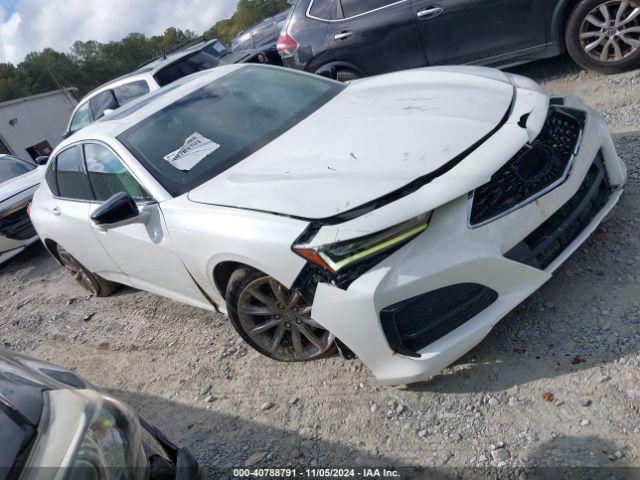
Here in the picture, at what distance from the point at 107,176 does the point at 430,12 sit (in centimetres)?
386

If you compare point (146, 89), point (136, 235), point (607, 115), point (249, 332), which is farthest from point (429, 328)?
point (146, 89)

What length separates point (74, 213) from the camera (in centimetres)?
389

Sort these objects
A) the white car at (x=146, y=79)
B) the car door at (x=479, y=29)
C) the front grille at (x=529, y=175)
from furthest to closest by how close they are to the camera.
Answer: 1. the white car at (x=146, y=79)
2. the car door at (x=479, y=29)
3. the front grille at (x=529, y=175)

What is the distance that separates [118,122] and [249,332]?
6.08 ft

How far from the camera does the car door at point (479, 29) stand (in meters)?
5.01

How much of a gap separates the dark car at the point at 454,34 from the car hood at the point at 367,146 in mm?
1708

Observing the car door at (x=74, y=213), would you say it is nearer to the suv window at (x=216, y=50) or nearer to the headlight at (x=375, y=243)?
the headlight at (x=375, y=243)

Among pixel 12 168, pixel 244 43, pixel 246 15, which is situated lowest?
pixel 12 168

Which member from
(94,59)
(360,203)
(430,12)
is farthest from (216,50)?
(94,59)

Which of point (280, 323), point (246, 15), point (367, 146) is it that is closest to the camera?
point (367, 146)

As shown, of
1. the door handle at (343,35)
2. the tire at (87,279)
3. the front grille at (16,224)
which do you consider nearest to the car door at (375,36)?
the door handle at (343,35)

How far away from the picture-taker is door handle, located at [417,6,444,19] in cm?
536

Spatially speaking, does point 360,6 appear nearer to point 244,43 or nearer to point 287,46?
point 287,46

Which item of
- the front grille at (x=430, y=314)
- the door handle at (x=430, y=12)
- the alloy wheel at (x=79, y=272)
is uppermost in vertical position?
the door handle at (x=430, y=12)
